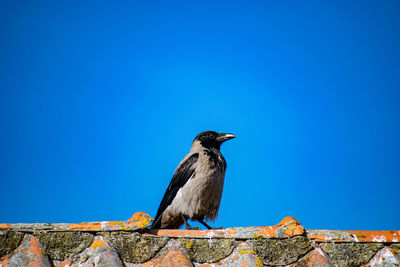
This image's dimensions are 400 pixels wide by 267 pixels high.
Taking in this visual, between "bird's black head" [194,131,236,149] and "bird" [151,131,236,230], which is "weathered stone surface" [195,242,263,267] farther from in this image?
"bird's black head" [194,131,236,149]

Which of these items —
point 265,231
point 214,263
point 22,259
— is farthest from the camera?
point 265,231

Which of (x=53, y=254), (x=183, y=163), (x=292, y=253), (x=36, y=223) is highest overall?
(x=183, y=163)

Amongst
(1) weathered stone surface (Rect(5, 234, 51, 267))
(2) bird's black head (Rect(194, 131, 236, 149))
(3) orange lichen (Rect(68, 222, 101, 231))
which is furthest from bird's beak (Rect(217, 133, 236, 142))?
(1) weathered stone surface (Rect(5, 234, 51, 267))

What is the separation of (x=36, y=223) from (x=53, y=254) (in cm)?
34

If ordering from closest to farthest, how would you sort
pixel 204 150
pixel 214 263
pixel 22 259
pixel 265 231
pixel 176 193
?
pixel 22 259 → pixel 214 263 → pixel 265 231 → pixel 176 193 → pixel 204 150

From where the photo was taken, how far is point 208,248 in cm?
370

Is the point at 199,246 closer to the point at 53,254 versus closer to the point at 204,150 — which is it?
the point at 53,254

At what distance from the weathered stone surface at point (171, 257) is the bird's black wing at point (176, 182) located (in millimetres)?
2802

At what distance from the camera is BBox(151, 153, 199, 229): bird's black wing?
6492 millimetres

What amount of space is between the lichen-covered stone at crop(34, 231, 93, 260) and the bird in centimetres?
279

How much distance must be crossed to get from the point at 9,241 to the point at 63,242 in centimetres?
43

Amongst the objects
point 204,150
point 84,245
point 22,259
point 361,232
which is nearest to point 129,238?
point 84,245

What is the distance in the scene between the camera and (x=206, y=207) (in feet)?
21.4

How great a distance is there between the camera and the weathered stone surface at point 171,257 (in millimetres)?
3475
